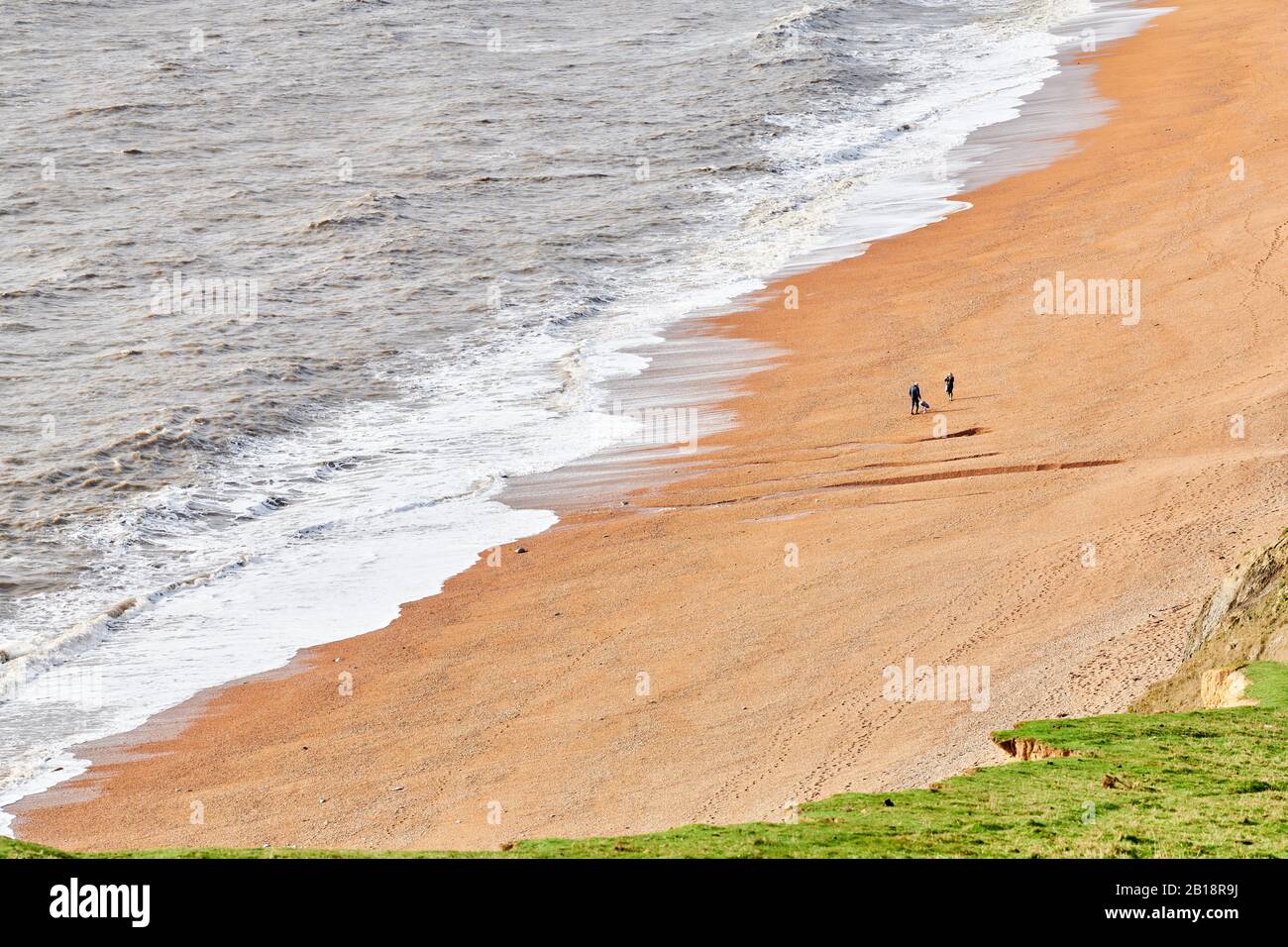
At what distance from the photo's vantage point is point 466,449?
30141 millimetres

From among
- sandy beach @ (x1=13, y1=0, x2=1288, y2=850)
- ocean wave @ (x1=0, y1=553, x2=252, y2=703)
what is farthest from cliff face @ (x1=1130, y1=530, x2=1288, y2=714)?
ocean wave @ (x1=0, y1=553, x2=252, y2=703)

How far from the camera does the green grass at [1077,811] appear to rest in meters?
10.7

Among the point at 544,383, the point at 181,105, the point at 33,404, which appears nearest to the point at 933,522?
the point at 544,383

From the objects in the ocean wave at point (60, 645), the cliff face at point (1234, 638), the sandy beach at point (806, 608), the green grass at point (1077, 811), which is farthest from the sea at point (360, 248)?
the cliff face at point (1234, 638)

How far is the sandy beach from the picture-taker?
17141 mm

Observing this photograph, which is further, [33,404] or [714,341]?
[714,341]

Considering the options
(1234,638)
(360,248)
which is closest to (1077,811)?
(1234,638)

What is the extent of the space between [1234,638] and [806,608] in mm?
7079

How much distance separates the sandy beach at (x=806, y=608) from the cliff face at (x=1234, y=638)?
95 cm

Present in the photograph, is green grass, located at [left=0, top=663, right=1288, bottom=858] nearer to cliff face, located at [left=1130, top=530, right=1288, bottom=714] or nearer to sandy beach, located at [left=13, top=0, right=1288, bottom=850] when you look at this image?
cliff face, located at [left=1130, top=530, right=1288, bottom=714]

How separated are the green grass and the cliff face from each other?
1.73ft
